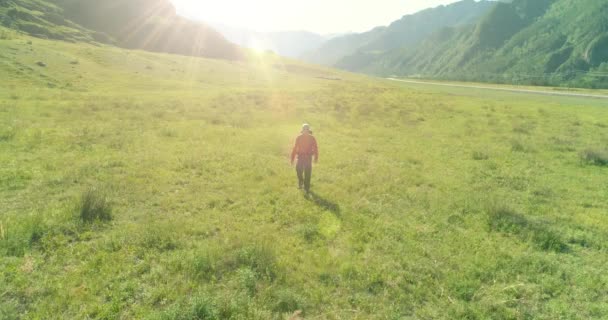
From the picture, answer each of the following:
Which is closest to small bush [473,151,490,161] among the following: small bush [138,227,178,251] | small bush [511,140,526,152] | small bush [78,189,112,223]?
small bush [511,140,526,152]

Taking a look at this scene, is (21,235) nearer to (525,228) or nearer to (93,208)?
(93,208)

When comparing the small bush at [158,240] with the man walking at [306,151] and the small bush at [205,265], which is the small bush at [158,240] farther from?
the man walking at [306,151]

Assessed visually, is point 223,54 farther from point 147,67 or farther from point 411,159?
point 411,159

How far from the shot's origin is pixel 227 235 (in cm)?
1070

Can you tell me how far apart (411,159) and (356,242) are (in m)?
11.9

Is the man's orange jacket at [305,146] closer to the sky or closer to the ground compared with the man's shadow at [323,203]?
closer to the sky

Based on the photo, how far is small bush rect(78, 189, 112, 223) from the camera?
11000 millimetres

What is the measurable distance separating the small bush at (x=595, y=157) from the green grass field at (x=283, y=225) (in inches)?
2.6

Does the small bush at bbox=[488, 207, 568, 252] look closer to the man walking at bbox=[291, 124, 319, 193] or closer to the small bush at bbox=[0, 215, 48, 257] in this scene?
the man walking at bbox=[291, 124, 319, 193]

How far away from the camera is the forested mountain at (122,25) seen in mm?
101562

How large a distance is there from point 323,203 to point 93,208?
855 cm

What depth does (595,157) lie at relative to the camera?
69.5 ft

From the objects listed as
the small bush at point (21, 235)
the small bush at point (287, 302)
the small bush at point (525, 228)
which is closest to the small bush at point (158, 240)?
the small bush at point (21, 235)

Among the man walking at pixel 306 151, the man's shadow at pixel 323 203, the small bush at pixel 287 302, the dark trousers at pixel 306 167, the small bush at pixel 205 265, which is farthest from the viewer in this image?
the dark trousers at pixel 306 167
